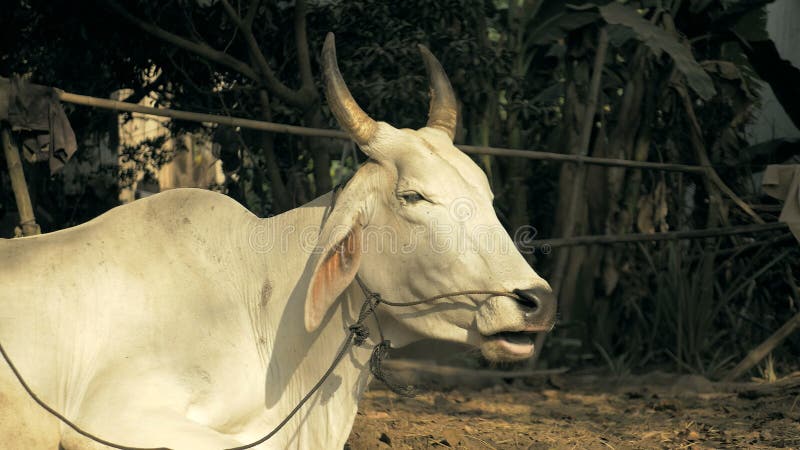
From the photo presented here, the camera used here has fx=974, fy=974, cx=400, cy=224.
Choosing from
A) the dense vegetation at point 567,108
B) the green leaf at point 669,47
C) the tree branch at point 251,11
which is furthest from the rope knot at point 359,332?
the green leaf at point 669,47

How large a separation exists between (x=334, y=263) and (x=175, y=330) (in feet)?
1.56

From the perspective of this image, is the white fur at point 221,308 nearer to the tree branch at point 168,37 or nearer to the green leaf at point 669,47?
the tree branch at point 168,37

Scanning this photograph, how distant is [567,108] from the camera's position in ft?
19.7

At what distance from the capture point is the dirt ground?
3.91 m

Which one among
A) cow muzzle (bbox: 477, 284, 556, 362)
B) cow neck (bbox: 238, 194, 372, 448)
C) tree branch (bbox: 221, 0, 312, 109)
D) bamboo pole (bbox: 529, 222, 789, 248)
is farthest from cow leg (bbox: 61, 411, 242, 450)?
tree branch (bbox: 221, 0, 312, 109)

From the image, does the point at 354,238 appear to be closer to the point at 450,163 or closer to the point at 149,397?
the point at 450,163

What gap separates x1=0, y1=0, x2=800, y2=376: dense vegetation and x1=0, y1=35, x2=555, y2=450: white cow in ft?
7.73

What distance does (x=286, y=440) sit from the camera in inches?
111

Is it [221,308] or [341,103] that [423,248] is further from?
[221,308]

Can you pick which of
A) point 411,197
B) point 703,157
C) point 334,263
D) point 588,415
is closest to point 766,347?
point 588,415

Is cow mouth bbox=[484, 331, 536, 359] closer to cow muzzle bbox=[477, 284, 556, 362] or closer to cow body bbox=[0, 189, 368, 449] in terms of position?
cow muzzle bbox=[477, 284, 556, 362]

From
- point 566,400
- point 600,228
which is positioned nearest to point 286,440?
point 566,400

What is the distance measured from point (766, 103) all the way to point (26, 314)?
6350 millimetres

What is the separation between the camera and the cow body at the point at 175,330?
101 inches
